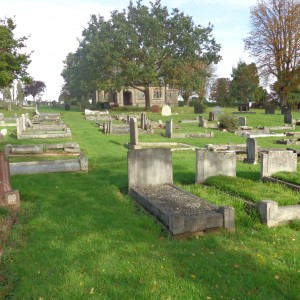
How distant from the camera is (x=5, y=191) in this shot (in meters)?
7.09

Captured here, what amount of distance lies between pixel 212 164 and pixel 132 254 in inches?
201

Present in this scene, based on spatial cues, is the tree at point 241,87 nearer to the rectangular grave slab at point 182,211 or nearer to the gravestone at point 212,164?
the gravestone at point 212,164

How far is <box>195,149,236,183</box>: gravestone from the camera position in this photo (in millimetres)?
9227

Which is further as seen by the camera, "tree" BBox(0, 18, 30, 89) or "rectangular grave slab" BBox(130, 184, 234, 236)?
"tree" BBox(0, 18, 30, 89)

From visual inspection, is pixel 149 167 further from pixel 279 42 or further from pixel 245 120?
pixel 279 42

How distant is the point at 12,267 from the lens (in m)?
4.44

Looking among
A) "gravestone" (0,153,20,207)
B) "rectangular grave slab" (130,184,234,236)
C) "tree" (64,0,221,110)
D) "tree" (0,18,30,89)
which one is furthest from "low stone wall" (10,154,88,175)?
"tree" (64,0,221,110)

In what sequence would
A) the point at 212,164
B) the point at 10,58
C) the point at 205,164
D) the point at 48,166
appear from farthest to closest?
the point at 10,58 < the point at 48,166 < the point at 212,164 < the point at 205,164

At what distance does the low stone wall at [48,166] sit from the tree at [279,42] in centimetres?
4147

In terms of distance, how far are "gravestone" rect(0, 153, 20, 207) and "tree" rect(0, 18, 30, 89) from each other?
21009 mm

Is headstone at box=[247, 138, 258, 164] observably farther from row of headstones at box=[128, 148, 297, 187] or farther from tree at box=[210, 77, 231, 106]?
tree at box=[210, 77, 231, 106]

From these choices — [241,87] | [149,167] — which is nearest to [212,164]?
[149,167]

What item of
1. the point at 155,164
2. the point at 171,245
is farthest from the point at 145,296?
the point at 155,164

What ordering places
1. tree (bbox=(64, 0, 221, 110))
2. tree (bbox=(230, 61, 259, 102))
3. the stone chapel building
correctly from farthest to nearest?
tree (bbox=(230, 61, 259, 102)) < the stone chapel building < tree (bbox=(64, 0, 221, 110))
